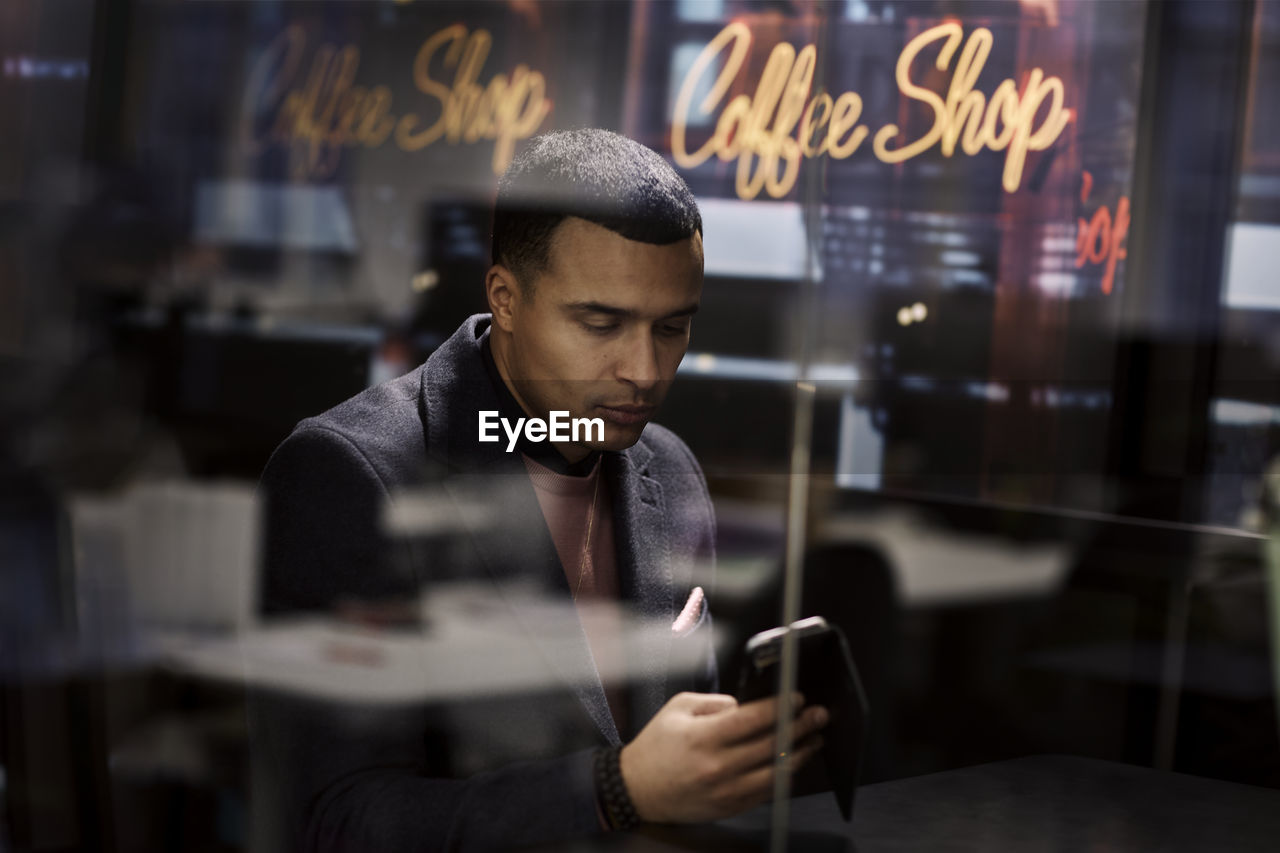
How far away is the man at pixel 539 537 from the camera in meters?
1.10

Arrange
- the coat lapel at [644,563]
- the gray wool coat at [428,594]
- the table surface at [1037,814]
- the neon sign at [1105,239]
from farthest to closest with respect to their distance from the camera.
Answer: the neon sign at [1105,239] → the table surface at [1037,814] → the coat lapel at [644,563] → the gray wool coat at [428,594]

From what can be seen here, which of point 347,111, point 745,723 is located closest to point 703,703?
point 745,723

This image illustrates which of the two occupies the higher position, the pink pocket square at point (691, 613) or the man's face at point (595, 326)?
the man's face at point (595, 326)

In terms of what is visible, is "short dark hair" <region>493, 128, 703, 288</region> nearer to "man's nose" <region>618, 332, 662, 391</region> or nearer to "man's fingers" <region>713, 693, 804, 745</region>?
"man's nose" <region>618, 332, 662, 391</region>

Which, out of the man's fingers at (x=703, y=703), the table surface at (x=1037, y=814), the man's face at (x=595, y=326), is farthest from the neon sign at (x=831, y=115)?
the table surface at (x=1037, y=814)

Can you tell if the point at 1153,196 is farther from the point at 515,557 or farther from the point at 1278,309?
the point at 515,557

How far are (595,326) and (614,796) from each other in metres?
0.50

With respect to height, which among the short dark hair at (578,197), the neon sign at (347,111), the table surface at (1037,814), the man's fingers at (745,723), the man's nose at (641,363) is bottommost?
the table surface at (1037,814)

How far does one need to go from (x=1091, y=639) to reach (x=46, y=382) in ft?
5.29

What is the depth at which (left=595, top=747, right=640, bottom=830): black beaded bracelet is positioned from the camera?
1.16m

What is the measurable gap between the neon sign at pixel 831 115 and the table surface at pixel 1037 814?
80 centimetres

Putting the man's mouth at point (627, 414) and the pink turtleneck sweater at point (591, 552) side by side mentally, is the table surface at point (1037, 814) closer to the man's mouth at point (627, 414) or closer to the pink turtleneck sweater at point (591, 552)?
the pink turtleneck sweater at point (591, 552)

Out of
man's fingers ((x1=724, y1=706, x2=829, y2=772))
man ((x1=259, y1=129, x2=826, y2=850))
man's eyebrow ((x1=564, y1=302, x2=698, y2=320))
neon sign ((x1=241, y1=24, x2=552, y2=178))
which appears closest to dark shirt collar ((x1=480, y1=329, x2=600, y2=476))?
man ((x1=259, y1=129, x2=826, y2=850))

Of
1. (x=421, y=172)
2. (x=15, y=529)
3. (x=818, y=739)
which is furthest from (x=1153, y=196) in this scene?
(x=15, y=529)
